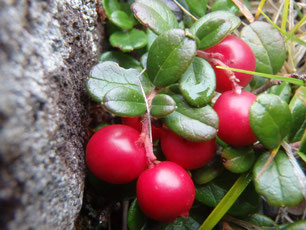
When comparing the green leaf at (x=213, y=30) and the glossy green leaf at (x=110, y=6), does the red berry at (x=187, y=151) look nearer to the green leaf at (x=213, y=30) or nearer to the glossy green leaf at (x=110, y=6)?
the green leaf at (x=213, y=30)

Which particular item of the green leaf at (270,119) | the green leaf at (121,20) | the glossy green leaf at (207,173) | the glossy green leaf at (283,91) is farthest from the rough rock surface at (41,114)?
the glossy green leaf at (283,91)

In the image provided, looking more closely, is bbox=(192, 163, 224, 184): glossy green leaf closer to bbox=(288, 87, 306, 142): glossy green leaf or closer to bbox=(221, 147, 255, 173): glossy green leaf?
bbox=(221, 147, 255, 173): glossy green leaf

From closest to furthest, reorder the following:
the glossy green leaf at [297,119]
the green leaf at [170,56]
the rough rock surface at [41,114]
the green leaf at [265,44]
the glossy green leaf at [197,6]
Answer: the rough rock surface at [41,114]
the green leaf at [170,56]
the glossy green leaf at [297,119]
the green leaf at [265,44]
the glossy green leaf at [197,6]

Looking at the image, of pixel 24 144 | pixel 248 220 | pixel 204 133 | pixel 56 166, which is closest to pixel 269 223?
pixel 248 220

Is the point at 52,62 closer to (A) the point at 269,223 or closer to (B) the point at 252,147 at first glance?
(B) the point at 252,147

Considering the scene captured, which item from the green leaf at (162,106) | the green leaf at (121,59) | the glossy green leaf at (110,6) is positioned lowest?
the green leaf at (121,59)

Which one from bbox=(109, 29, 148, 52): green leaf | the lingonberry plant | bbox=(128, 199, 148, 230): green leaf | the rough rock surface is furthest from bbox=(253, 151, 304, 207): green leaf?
bbox=(109, 29, 148, 52): green leaf
